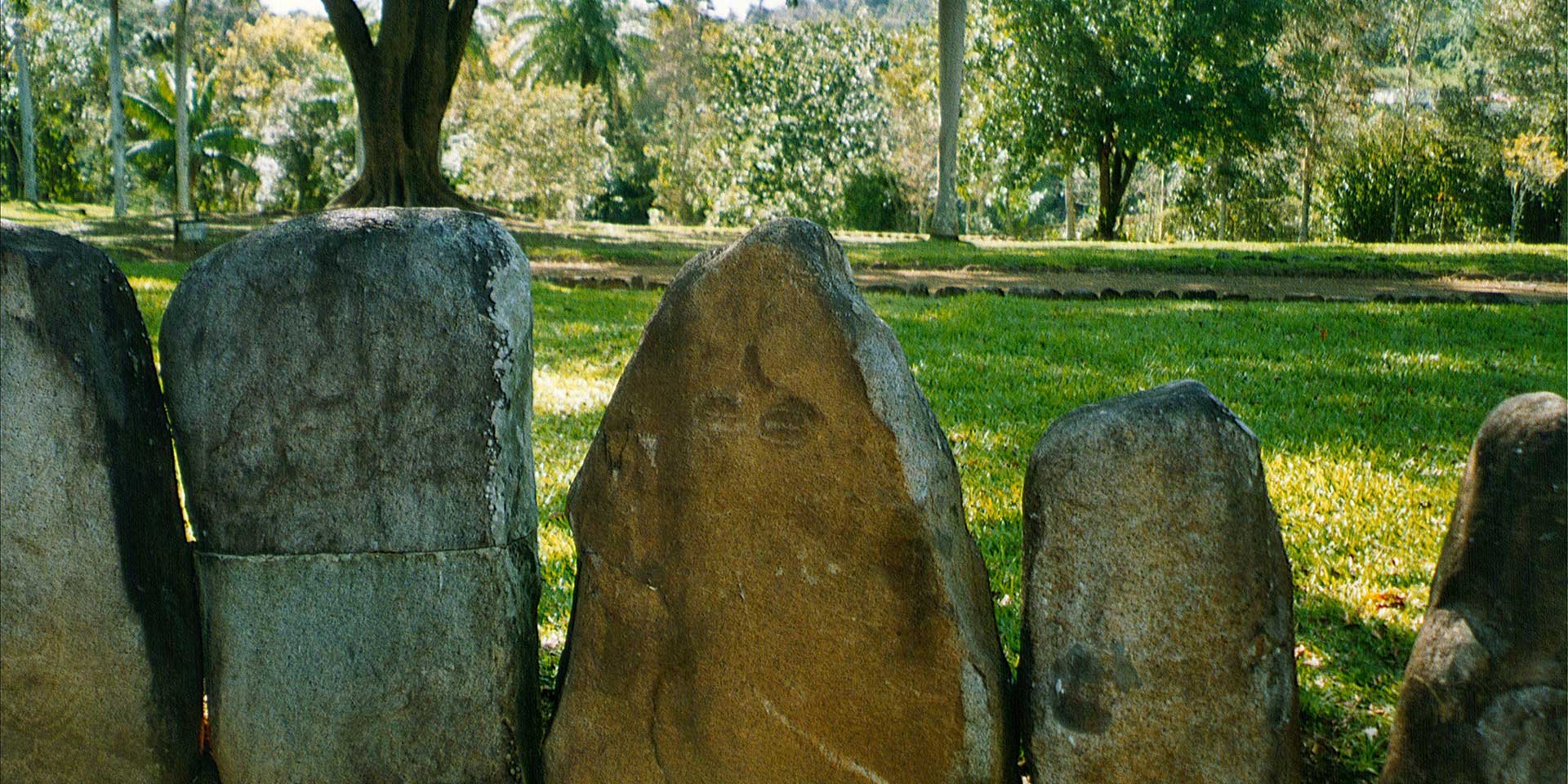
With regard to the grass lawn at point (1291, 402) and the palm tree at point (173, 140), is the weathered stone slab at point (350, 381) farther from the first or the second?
the palm tree at point (173, 140)

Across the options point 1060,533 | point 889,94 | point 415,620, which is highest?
point 889,94

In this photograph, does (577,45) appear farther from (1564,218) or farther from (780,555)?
(780,555)

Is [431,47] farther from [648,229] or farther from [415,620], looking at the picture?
[415,620]

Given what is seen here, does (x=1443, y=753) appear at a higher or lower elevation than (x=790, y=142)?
lower

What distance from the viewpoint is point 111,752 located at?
97.1 inches

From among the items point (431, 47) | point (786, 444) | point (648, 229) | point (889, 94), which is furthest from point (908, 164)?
point (786, 444)

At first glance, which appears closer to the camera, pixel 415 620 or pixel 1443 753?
pixel 1443 753

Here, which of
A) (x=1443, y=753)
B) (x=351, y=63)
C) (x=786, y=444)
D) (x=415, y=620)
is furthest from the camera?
(x=351, y=63)

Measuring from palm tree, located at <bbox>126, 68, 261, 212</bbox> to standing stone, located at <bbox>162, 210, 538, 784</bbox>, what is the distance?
1434 inches

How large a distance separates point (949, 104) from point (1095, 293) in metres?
9.56

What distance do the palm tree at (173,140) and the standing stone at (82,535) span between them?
119 ft

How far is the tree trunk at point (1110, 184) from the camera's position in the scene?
25.8 meters

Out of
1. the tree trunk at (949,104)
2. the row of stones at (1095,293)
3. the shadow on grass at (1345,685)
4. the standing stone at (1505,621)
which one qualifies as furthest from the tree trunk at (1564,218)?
the standing stone at (1505,621)

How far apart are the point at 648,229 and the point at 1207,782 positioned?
1982cm
